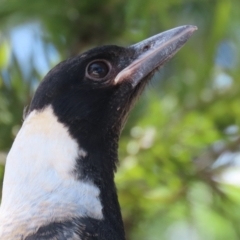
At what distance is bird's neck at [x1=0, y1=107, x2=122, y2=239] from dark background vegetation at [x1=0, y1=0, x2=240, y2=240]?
28 centimetres

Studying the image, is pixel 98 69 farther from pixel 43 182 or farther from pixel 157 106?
pixel 157 106

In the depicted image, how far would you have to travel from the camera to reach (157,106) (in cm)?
217

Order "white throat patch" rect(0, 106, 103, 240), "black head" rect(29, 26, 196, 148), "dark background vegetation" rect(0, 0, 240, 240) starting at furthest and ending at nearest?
"dark background vegetation" rect(0, 0, 240, 240) → "black head" rect(29, 26, 196, 148) → "white throat patch" rect(0, 106, 103, 240)

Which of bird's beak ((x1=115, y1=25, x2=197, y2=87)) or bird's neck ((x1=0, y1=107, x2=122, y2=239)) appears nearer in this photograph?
bird's neck ((x1=0, y1=107, x2=122, y2=239))

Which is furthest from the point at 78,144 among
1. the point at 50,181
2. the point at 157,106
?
the point at 157,106

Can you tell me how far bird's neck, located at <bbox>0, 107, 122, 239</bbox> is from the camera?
1643 millimetres

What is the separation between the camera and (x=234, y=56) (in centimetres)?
237

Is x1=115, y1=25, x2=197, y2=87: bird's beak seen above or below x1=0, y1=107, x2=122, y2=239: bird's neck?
above

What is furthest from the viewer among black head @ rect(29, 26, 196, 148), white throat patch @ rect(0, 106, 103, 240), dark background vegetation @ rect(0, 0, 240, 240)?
dark background vegetation @ rect(0, 0, 240, 240)

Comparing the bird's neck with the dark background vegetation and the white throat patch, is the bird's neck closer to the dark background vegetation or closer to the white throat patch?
the white throat patch

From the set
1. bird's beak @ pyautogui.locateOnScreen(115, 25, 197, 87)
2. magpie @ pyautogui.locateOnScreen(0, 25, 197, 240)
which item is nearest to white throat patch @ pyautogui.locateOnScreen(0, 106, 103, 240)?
magpie @ pyautogui.locateOnScreen(0, 25, 197, 240)

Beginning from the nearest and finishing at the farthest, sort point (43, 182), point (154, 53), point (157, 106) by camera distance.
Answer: point (43, 182) < point (154, 53) < point (157, 106)

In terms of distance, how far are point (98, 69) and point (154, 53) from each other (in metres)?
0.11

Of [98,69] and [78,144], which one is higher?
[98,69]
